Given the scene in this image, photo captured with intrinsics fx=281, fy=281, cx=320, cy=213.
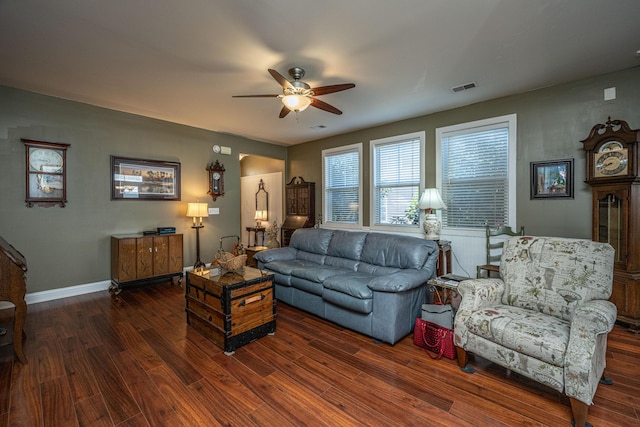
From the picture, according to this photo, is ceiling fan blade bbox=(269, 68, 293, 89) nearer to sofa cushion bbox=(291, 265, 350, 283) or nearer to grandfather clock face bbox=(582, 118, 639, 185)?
sofa cushion bbox=(291, 265, 350, 283)

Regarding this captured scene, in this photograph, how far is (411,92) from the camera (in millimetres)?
3637

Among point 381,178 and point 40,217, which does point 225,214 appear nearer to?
point 40,217

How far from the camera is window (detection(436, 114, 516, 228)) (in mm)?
3801

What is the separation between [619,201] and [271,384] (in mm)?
3828

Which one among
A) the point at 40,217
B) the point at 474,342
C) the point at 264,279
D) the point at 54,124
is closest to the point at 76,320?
the point at 40,217

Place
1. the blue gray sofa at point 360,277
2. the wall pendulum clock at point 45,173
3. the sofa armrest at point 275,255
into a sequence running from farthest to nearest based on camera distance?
the sofa armrest at point 275,255 → the wall pendulum clock at point 45,173 → the blue gray sofa at point 360,277

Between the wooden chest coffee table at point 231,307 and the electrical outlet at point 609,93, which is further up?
the electrical outlet at point 609,93

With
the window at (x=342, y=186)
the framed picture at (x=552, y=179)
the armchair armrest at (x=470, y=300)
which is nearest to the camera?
the armchair armrest at (x=470, y=300)

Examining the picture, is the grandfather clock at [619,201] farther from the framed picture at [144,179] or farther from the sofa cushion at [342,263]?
the framed picture at [144,179]

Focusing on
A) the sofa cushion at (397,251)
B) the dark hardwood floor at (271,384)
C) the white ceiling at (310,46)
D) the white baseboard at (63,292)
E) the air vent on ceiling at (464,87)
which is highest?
the air vent on ceiling at (464,87)

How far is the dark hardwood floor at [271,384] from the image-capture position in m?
1.71

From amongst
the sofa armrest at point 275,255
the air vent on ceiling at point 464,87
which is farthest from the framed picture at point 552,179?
the sofa armrest at point 275,255

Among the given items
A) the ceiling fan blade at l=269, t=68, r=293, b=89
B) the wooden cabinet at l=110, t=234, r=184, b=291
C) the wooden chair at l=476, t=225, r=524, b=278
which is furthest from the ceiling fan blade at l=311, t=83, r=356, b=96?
the wooden cabinet at l=110, t=234, r=184, b=291

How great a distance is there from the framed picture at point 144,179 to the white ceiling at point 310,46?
1.01 metres
